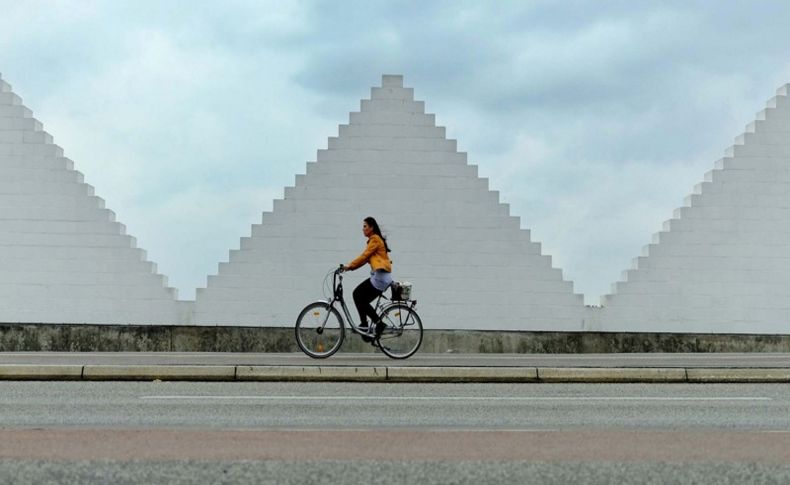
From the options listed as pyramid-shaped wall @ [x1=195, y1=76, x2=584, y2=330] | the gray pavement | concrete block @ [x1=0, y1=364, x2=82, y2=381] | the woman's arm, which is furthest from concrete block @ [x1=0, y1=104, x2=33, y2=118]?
the gray pavement

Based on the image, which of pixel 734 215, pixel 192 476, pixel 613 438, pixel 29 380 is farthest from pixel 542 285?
pixel 192 476

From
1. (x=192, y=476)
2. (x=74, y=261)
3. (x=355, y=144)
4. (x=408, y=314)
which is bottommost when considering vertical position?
(x=192, y=476)

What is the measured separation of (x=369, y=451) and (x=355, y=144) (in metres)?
15.6

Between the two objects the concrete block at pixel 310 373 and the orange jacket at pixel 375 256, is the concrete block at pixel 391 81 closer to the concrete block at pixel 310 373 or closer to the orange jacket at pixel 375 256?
the orange jacket at pixel 375 256

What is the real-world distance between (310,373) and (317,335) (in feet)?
10.3

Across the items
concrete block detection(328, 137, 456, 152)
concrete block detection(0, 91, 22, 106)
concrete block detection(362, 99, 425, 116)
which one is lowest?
concrete block detection(328, 137, 456, 152)

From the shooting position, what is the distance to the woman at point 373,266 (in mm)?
16391

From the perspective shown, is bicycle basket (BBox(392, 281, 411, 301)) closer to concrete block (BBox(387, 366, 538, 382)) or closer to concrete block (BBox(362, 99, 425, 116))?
concrete block (BBox(387, 366, 538, 382))

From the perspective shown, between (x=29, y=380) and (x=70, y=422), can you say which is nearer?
(x=70, y=422)

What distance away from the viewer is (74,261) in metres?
23.3

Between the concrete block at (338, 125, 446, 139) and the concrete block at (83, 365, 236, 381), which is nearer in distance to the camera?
the concrete block at (83, 365, 236, 381)

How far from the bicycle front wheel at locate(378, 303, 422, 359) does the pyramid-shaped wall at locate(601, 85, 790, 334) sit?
6918mm

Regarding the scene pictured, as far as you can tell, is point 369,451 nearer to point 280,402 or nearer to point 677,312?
point 280,402

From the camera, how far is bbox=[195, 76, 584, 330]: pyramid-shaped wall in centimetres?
2273
